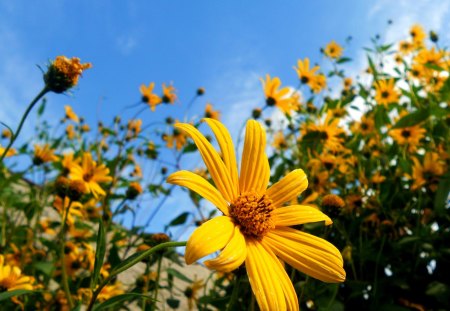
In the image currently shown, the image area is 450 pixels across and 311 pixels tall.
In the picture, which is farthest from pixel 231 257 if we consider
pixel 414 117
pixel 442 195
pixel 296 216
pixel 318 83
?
pixel 318 83

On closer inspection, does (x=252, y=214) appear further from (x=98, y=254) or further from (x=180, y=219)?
(x=180, y=219)

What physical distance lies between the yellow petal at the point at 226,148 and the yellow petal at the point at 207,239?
0.16 metres

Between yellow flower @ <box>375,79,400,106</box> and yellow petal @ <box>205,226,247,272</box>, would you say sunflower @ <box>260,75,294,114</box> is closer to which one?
yellow flower @ <box>375,79,400,106</box>

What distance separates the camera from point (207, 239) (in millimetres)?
691

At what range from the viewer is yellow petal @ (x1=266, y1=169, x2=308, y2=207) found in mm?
1021

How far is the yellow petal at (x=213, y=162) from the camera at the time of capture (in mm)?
842

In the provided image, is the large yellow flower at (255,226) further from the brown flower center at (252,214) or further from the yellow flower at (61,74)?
the yellow flower at (61,74)

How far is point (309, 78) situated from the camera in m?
3.51

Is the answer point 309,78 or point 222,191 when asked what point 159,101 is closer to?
point 309,78

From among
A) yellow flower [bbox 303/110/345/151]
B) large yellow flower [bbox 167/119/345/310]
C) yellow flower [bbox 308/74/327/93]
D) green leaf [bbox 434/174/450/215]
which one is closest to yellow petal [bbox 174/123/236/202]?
large yellow flower [bbox 167/119/345/310]

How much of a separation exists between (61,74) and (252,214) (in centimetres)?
70

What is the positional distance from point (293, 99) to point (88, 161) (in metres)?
1.51

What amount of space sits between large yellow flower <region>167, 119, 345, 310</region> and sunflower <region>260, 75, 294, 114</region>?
6.49ft

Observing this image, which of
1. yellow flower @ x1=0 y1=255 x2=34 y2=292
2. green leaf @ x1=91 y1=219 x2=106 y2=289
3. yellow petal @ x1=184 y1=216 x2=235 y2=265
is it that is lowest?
yellow petal @ x1=184 y1=216 x2=235 y2=265
